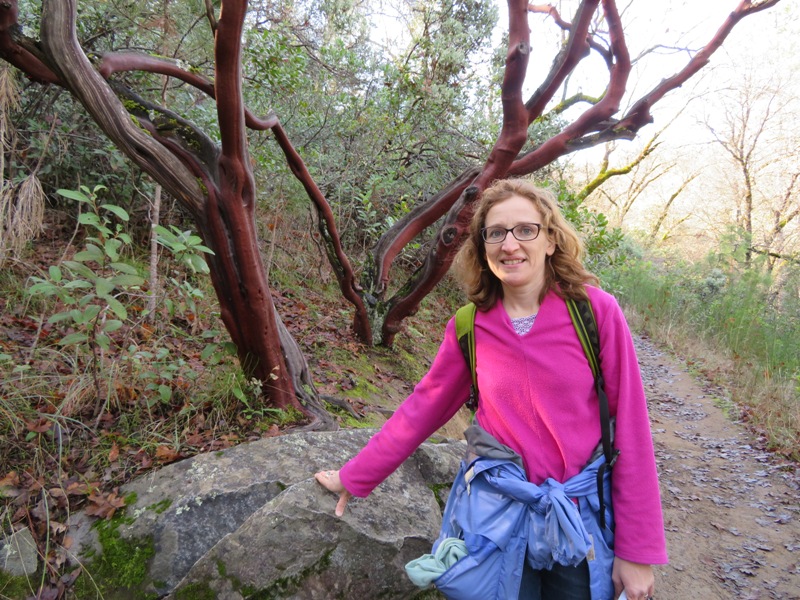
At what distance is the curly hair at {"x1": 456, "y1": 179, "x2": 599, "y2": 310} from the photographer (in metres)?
1.76

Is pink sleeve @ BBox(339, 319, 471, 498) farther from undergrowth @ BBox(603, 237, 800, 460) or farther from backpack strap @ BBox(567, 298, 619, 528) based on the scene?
undergrowth @ BBox(603, 237, 800, 460)

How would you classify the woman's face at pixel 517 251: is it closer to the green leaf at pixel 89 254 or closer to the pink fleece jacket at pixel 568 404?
the pink fleece jacket at pixel 568 404

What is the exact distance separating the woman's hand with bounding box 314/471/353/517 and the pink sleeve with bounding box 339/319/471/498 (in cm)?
21

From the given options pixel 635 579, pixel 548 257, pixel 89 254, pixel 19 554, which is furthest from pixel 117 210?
pixel 635 579

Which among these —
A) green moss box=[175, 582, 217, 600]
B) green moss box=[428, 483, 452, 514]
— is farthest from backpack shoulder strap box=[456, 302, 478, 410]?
green moss box=[175, 582, 217, 600]

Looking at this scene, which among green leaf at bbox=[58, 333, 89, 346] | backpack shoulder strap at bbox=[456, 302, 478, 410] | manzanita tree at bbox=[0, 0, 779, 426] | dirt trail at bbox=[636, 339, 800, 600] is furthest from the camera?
dirt trail at bbox=[636, 339, 800, 600]

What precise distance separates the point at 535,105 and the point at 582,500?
4.48m

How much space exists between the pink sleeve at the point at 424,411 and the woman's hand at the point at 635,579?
2.52ft

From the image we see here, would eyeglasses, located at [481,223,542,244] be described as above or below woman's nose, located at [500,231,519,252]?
above

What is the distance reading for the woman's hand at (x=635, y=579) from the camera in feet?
4.99

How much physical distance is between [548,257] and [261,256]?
3426 mm

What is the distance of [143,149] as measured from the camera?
2.93 metres

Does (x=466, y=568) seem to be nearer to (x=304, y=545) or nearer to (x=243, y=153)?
(x=304, y=545)

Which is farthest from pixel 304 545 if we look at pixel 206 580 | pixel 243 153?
pixel 243 153
